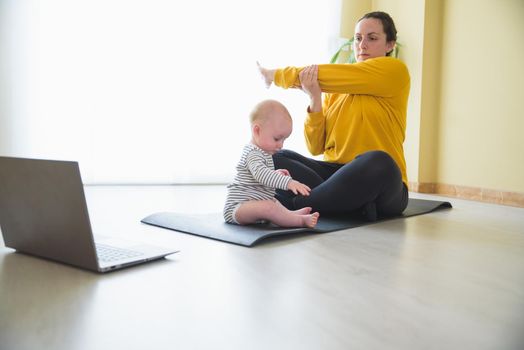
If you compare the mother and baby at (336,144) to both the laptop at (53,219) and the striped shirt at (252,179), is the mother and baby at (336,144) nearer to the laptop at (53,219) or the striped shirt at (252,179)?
the striped shirt at (252,179)

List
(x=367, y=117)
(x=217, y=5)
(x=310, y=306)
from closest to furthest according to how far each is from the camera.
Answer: (x=310, y=306)
(x=367, y=117)
(x=217, y=5)

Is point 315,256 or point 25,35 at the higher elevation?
point 25,35

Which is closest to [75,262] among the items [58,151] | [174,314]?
[174,314]

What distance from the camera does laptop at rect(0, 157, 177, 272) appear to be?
109 cm

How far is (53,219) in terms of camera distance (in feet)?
3.86

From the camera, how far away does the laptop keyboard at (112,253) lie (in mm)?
1245

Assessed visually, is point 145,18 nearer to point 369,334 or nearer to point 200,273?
point 200,273

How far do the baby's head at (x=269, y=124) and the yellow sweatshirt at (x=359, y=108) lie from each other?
38cm

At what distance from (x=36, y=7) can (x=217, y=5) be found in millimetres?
1159

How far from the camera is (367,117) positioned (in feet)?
6.92

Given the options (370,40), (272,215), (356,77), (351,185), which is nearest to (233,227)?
(272,215)

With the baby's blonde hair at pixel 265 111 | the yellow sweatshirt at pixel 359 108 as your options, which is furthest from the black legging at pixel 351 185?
the baby's blonde hair at pixel 265 111

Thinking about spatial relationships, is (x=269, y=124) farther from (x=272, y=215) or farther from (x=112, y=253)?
(x=112, y=253)

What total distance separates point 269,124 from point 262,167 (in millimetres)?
157
